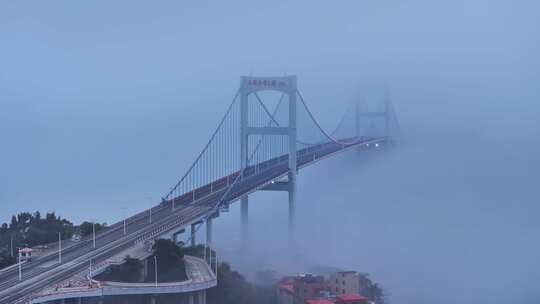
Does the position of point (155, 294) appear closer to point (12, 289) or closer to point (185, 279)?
point (185, 279)

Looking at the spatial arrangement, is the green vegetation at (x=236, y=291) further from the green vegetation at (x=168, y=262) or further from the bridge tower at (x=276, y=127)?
the bridge tower at (x=276, y=127)

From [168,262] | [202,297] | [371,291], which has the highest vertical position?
[168,262]

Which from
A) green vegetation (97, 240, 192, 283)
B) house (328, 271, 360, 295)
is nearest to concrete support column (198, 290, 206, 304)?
green vegetation (97, 240, 192, 283)

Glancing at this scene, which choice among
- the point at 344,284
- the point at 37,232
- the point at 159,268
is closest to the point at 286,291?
the point at 344,284

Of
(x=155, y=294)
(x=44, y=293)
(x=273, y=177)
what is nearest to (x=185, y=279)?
(x=155, y=294)

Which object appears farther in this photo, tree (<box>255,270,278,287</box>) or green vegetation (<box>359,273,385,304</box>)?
tree (<box>255,270,278,287</box>)

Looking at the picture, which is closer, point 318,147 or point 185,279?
point 185,279

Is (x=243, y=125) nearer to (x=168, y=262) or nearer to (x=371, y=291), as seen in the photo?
(x=371, y=291)

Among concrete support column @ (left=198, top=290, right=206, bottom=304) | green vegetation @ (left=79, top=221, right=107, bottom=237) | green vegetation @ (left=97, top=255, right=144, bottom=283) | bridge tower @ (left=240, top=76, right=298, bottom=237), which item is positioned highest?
bridge tower @ (left=240, top=76, right=298, bottom=237)

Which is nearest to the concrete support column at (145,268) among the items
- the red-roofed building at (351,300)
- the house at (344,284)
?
the red-roofed building at (351,300)

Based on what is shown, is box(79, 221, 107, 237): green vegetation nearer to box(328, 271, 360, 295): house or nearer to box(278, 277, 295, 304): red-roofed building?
box(278, 277, 295, 304): red-roofed building

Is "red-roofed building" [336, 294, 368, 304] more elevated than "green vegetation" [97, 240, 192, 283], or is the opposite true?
"green vegetation" [97, 240, 192, 283]
